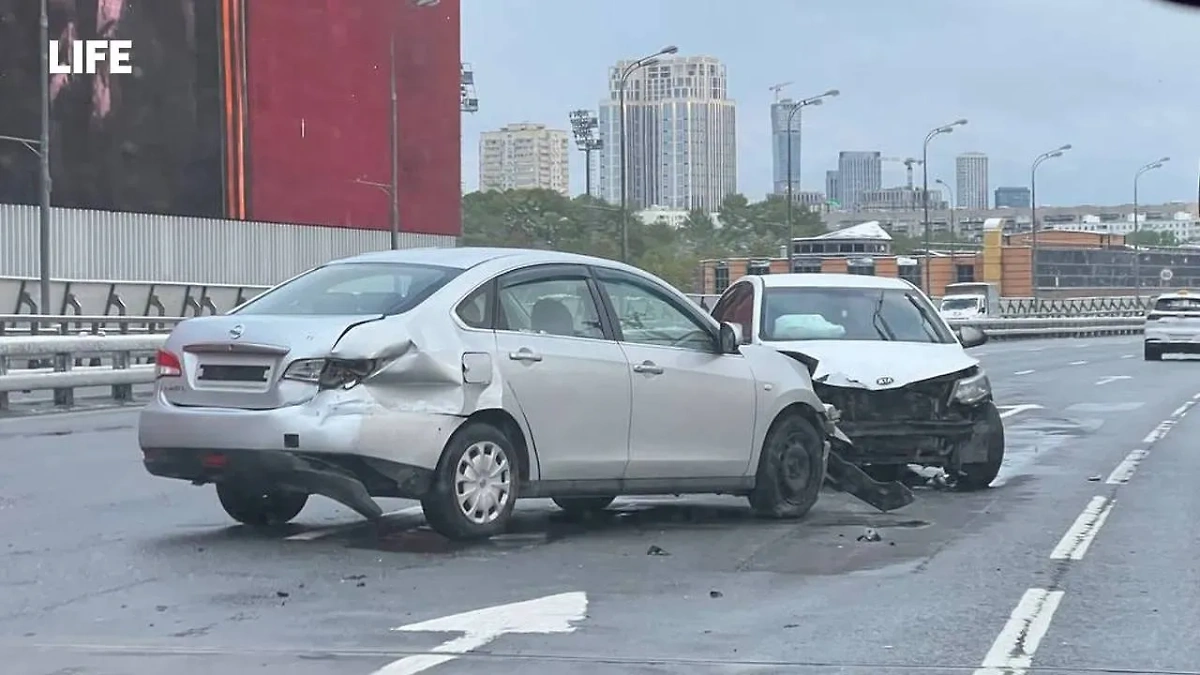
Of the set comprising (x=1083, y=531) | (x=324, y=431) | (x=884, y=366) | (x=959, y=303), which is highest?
(x=884, y=366)

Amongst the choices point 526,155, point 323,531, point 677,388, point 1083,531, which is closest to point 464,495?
point 323,531

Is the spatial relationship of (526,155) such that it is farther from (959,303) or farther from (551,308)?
(551,308)

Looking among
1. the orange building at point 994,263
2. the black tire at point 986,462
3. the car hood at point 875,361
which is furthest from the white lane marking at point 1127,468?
the orange building at point 994,263

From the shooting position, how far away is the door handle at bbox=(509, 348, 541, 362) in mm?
9625

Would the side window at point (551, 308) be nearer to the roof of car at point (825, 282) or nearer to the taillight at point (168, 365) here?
the taillight at point (168, 365)

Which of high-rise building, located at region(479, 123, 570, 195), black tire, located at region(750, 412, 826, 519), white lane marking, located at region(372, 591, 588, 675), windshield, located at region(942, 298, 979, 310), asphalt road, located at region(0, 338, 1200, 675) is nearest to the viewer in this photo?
white lane marking, located at region(372, 591, 588, 675)

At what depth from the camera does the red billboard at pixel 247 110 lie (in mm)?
51062

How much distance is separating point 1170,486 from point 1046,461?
6.97 feet

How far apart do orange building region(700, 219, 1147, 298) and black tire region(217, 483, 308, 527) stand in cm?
4632

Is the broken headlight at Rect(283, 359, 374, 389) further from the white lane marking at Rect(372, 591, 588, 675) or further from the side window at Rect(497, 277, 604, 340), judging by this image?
the white lane marking at Rect(372, 591, 588, 675)

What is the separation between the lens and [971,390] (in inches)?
505

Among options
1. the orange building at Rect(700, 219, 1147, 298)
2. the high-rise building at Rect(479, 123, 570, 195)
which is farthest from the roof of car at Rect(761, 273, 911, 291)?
the high-rise building at Rect(479, 123, 570, 195)

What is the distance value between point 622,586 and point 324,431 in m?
1.67

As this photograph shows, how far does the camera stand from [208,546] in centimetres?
954
